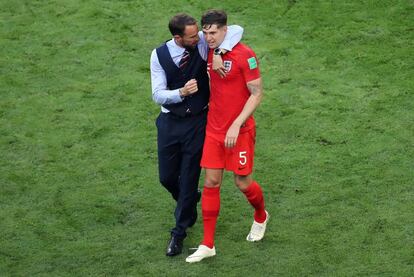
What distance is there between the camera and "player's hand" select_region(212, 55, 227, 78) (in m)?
6.79

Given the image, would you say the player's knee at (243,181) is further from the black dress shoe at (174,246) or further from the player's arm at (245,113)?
the black dress shoe at (174,246)

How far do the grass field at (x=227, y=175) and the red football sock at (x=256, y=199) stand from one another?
0.22 meters

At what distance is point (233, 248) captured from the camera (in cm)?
739

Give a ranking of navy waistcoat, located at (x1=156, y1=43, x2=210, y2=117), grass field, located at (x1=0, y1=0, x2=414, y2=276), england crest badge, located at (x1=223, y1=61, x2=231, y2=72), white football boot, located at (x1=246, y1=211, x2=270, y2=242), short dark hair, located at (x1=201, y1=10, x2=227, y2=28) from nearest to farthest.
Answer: short dark hair, located at (x1=201, y1=10, x2=227, y2=28), england crest badge, located at (x1=223, y1=61, x2=231, y2=72), navy waistcoat, located at (x1=156, y1=43, x2=210, y2=117), grass field, located at (x1=0, y1=0, x2=414, y2=276), white football boot, located at (x1=246, y1=211, x2=270, y2=242)

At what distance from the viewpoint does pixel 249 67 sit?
6.80m

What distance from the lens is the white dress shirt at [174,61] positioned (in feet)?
22.6

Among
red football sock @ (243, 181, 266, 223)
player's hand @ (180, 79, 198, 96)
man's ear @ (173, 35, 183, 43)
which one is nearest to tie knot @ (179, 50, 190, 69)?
man's ear @ (173, 35, 183, 43)

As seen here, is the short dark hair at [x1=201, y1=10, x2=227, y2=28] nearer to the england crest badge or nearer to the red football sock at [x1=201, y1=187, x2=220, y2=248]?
the england crest badge

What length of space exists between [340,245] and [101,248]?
6.14 feet

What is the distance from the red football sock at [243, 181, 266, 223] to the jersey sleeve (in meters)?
0.88

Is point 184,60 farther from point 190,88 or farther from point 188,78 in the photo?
point 190,88

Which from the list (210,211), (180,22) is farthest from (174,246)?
(180,22)

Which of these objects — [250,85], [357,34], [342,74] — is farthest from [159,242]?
[357,34]

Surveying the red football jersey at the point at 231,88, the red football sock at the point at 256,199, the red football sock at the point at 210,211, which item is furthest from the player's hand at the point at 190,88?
the red football sock at the point at 256,199
